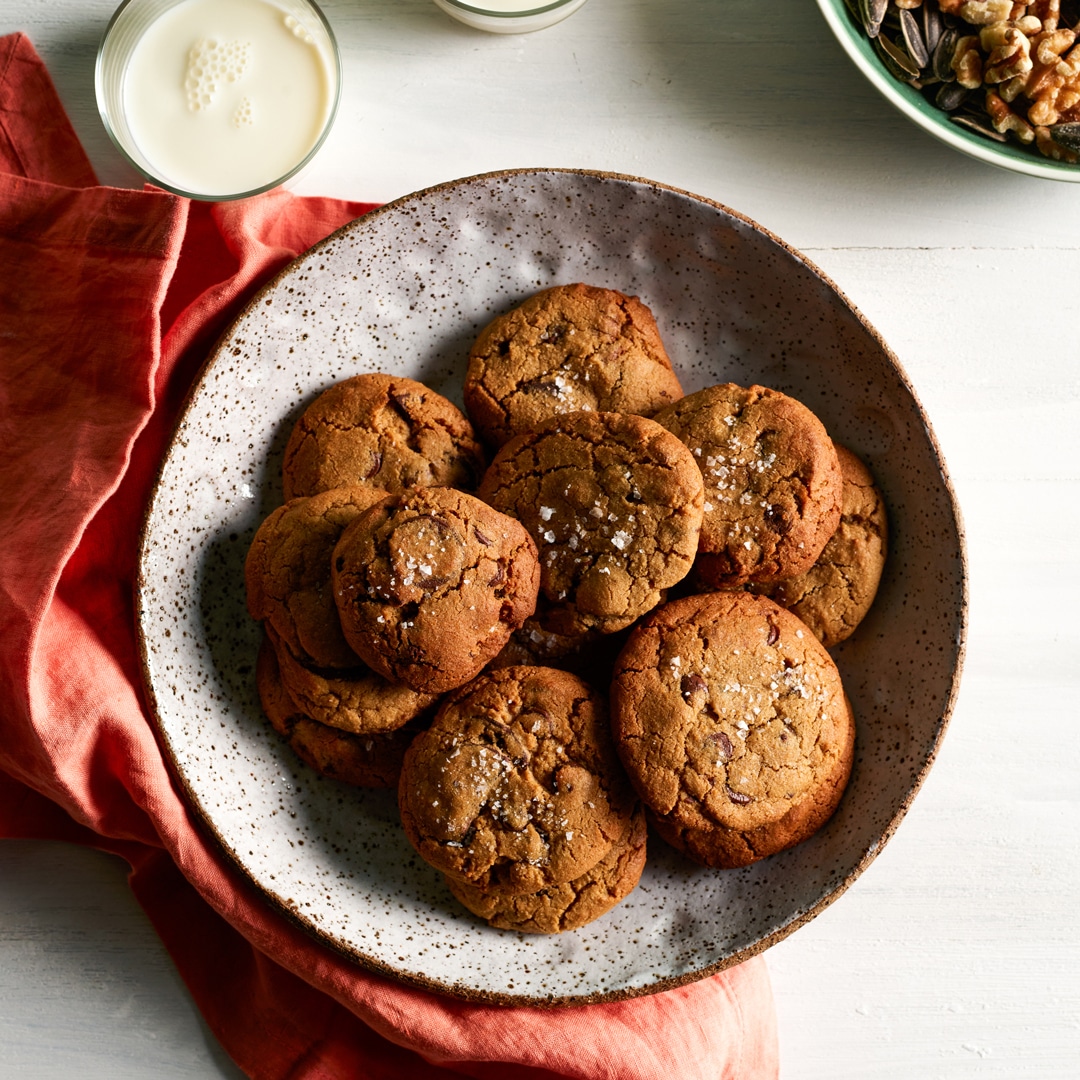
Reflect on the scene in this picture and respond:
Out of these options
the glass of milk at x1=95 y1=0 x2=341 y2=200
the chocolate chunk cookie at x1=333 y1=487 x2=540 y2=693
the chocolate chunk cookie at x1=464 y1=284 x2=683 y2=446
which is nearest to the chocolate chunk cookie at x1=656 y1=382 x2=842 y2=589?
the chocolate chunk cookie at x1=464 y1=284 x2=683 y2=446

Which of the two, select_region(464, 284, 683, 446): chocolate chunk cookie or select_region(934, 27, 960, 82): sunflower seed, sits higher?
select_region(934, 27, 960, 82): sunflower seed

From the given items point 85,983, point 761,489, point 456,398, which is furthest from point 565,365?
point 85,983

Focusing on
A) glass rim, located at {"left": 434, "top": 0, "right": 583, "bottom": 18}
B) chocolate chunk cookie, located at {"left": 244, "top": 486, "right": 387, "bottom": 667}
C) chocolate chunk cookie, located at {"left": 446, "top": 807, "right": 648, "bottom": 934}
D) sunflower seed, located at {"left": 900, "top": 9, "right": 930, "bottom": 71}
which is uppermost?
glass rim, located at {"left": 434, "top": 0, "right": 583, "bottom": 18}

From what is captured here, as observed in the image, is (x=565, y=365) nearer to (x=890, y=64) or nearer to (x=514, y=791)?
(x=514, y=791)

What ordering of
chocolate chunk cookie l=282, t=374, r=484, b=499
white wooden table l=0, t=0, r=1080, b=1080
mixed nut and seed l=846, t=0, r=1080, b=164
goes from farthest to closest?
white wooden table l=0, t=0, r=1080, b=1080 < mixed nut and seed l=846, t=0, r=1080, b=164 < chocolate chunk cookie l=282, t=374, r=484, b=499

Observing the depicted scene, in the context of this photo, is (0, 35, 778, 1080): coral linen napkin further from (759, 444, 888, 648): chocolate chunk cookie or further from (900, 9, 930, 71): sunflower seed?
(900, 9, 930, 71): sunflower seed

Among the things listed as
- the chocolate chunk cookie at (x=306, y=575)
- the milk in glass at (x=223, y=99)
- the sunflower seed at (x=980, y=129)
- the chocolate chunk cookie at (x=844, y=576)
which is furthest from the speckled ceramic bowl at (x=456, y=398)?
the sunflower seed at (x=980, y=129)
